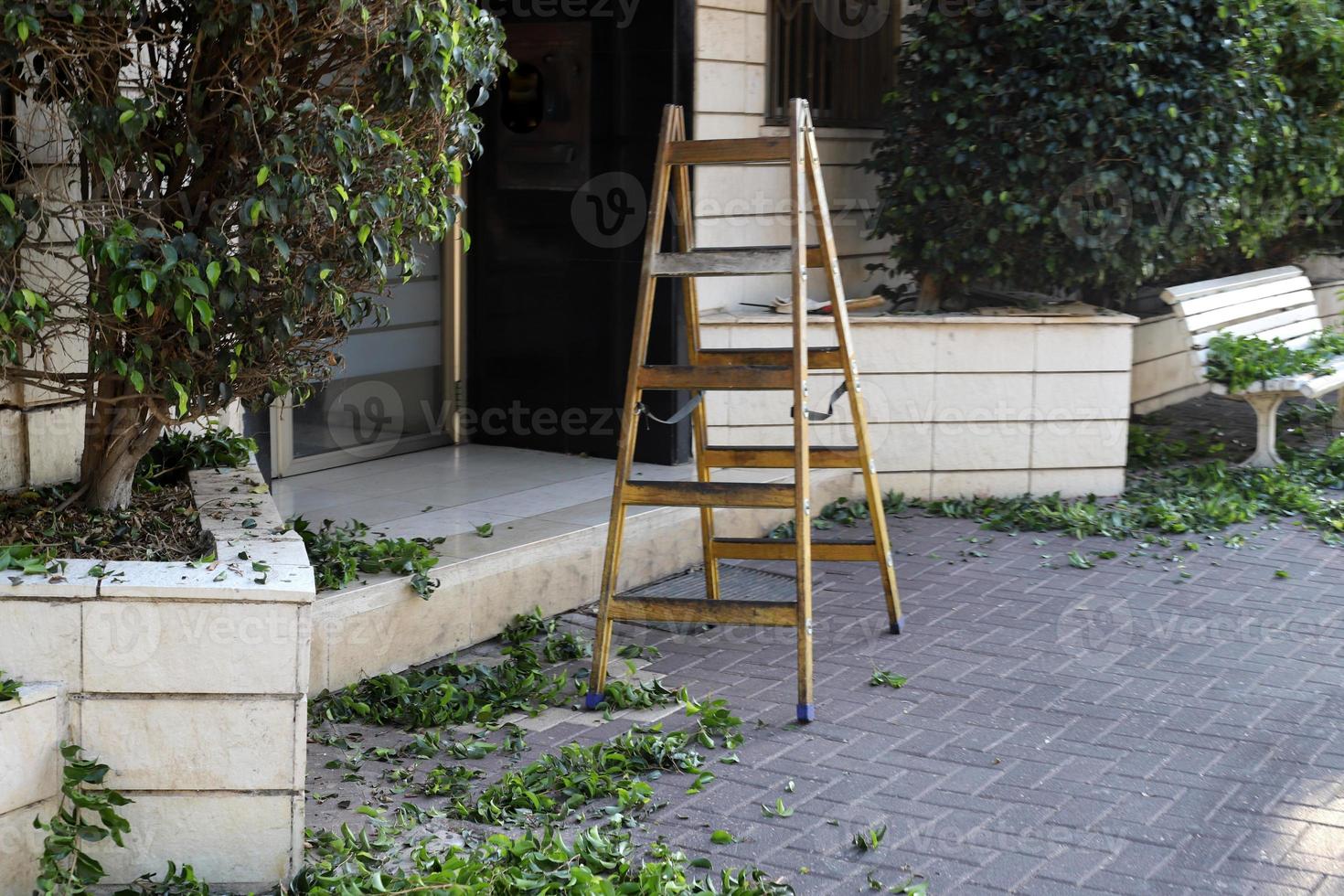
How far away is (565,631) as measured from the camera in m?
5.65

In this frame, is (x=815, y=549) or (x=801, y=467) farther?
(x=815, y=549)

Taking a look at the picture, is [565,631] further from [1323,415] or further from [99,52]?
[1323,415]

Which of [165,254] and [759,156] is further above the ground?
[759,156]

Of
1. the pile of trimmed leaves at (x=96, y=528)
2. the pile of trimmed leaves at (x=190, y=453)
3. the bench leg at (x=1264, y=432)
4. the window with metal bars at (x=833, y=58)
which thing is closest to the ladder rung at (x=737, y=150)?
the pile of trimmed leaves at (x=190, y=453)

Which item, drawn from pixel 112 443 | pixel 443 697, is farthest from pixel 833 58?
pixel 112 443

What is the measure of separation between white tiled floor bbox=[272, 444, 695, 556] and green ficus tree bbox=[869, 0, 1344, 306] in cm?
207

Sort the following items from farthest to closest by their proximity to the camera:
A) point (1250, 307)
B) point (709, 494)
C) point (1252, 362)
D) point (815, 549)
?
point (1250, 307) → point (1252, 362) → point (815, 549) → point (709, 494)

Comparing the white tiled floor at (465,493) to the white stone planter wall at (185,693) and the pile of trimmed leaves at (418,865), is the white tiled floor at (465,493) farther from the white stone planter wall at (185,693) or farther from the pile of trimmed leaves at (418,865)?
the white stone planter wall at (185,693)

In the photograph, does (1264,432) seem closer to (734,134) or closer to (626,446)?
(734,134)

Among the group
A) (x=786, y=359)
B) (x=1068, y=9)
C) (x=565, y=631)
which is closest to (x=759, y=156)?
(x=786, y=359)

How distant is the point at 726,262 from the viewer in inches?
187

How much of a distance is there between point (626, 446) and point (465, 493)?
203 cm

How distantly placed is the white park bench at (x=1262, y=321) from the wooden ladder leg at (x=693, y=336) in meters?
3.93

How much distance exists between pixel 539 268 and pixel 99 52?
13.8ft
